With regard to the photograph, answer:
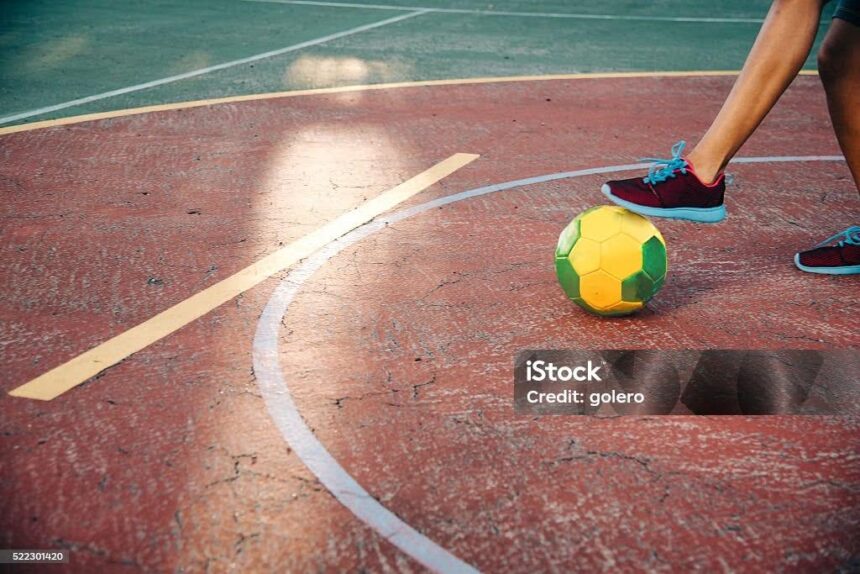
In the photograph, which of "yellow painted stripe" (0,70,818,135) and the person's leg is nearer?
the person's leg

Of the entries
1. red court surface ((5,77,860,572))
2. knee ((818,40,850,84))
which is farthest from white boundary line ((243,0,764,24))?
knee ((818,40,850,84))

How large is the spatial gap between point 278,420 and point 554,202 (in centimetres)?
263

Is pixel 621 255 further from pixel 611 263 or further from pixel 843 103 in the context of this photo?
pixel 843 103

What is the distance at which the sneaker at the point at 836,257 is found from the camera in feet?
13.5

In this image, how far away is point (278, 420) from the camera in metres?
2.96

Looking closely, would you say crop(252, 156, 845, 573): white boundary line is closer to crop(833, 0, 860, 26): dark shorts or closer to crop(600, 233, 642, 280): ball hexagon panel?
crop(600, 233, 642, 280): ball hexagon panel

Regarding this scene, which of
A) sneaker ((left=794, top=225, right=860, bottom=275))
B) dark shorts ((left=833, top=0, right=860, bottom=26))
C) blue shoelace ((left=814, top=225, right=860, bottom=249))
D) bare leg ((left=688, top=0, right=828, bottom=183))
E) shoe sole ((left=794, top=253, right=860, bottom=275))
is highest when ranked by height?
dark shorts ((left=833, top=0, right=860, bottom=26))

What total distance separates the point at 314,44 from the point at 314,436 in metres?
8.11

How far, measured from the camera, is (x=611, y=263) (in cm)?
357

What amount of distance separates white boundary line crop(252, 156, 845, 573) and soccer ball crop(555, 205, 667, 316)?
115 cm

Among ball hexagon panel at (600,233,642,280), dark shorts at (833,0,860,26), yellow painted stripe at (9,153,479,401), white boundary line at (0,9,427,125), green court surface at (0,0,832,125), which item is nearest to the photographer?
yellow painted stripe at (9,153,479,401)

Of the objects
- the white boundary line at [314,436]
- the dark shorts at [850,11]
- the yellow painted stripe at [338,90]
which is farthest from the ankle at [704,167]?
the yellow painted stripe at [338,90]

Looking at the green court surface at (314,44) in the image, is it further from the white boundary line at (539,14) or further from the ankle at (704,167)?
the ankle at (704,167)

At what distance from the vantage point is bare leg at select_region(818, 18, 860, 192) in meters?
4.10
